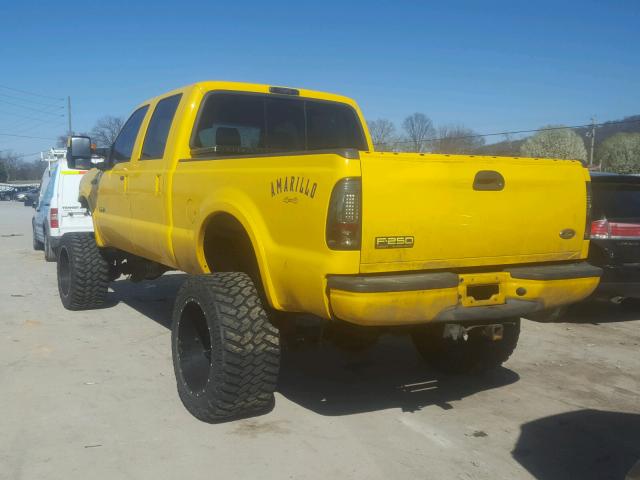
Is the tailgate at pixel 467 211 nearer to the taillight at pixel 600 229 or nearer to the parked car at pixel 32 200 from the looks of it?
the taillight at pixel 600 229

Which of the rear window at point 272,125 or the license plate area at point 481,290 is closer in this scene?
the license plate area at point 481,290

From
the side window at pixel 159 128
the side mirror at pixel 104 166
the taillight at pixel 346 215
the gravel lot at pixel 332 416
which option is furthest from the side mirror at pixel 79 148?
the taillight at pixel 346 215

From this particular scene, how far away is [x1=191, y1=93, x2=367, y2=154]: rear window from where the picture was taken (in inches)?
188

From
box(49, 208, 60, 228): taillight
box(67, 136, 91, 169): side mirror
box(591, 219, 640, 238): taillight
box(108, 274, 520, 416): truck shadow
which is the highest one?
box(67, 136, 91, 169): side mirror

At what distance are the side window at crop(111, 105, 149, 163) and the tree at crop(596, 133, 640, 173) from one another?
28908 millimetres

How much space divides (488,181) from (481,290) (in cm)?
60

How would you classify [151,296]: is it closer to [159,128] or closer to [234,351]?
[159,128]

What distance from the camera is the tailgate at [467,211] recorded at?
9.99 feet

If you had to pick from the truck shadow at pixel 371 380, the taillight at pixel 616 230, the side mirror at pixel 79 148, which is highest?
the side mirror at pixel 79 148

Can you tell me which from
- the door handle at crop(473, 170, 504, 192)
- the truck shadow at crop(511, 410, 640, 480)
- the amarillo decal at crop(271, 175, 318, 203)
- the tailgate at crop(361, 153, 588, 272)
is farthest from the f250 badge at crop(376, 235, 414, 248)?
the truck shadow at crop(511, 410, 640, 480)

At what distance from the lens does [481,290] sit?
343 cm

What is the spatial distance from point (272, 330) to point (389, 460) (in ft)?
3.21

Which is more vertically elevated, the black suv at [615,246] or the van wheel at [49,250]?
the black suv at [615,246]

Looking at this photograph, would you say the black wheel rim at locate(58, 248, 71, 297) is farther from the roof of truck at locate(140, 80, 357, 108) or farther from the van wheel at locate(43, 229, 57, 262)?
the van wheel at locate(43, 229, 57, 262)
